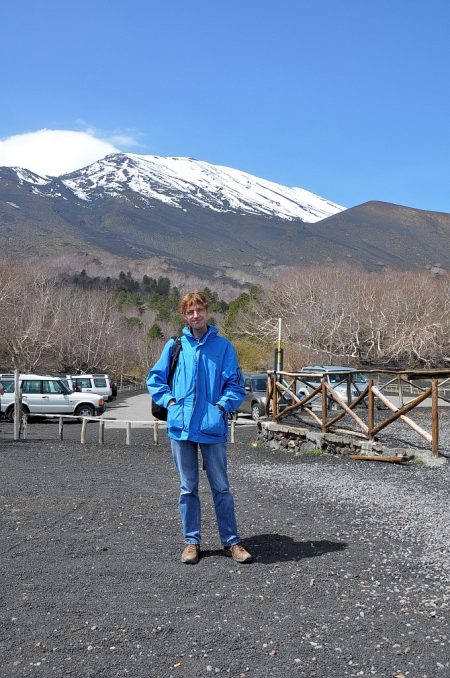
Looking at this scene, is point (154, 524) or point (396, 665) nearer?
point (396, 665)

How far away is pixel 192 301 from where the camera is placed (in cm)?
559

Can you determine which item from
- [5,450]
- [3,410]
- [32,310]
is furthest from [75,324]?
[5,450]

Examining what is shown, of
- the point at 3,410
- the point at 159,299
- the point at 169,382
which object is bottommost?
the point at 3,410

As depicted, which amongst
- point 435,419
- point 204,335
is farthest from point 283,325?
point 204,335

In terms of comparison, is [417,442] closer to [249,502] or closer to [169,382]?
[249,502]

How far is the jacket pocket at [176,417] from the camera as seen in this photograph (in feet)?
17.9

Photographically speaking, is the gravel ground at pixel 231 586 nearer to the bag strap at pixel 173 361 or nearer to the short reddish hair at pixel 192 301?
the bag strap at pixel 173 361

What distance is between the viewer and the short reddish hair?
5.59m

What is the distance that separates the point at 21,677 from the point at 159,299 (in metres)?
124

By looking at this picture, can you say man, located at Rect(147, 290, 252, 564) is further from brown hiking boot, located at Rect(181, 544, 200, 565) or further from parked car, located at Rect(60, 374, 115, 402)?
parked car, located at Rect(60, 374, 115, 402)

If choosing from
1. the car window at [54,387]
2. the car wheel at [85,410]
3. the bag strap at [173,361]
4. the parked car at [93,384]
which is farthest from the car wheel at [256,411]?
the bag strap at [173,361]

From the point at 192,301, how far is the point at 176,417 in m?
0.91

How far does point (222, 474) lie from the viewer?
556cm

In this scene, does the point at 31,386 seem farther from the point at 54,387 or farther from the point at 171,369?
the point at 171,369
